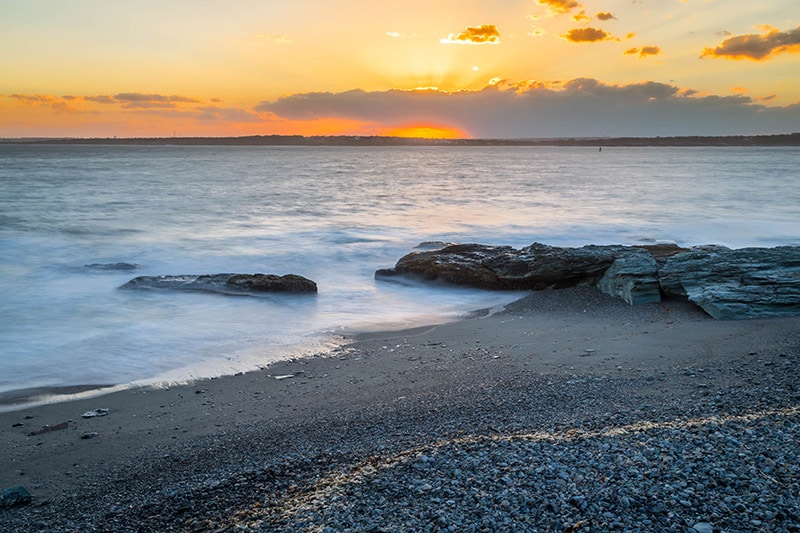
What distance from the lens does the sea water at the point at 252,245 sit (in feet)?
27.3

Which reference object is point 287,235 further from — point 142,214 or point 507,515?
point 507,515

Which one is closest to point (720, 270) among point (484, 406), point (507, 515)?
point (484, 406)

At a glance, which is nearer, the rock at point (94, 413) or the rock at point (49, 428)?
the rock at point (49, 428)

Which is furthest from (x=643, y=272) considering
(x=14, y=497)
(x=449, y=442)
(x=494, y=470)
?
(x=14, y=497)

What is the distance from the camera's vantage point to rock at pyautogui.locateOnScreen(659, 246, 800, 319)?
7.84 meters

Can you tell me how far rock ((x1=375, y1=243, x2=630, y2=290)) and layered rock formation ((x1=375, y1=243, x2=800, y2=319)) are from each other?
0.02 m

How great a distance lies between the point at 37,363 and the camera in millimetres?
7727

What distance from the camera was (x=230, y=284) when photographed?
36.3ft

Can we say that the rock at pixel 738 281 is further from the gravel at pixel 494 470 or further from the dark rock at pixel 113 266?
the dark rock at pixel 113 266

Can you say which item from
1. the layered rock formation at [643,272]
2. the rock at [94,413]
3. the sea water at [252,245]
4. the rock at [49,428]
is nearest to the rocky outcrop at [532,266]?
the layered rock formation at [643,272]

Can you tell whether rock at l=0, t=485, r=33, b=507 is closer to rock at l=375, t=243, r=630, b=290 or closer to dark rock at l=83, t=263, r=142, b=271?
rock at l=375, t=243, r=630, b=290

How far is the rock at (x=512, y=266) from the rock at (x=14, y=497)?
806cm

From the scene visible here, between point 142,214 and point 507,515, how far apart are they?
77.2 ft

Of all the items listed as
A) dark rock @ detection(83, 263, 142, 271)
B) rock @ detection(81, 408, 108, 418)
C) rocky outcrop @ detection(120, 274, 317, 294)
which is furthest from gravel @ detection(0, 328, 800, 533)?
dark rock @ detection(83, 263, 142, 271)
